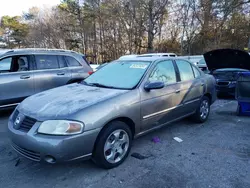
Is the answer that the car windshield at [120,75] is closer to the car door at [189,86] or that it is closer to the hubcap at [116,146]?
the hubcap at [116,146]

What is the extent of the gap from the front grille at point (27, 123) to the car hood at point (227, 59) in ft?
19.7

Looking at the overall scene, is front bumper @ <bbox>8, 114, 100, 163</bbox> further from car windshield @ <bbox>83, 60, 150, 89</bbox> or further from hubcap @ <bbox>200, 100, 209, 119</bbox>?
hubcap @ <bbox>200, 100, 209, 119</bbox>

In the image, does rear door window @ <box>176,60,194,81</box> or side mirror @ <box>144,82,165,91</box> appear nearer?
side mirror @ <box>144,82,165,91</box>

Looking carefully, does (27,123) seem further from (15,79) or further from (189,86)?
(189,86)

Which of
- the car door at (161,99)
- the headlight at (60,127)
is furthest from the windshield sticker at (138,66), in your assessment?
the headlight at (60,127)

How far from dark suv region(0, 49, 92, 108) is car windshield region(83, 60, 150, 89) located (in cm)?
220

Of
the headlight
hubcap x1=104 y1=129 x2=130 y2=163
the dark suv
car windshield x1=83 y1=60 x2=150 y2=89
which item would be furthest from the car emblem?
the dark suv

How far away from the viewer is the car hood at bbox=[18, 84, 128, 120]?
259 cm

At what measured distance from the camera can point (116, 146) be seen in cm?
294

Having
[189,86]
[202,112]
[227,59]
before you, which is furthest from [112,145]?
[227,59]

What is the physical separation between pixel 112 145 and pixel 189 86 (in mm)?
2204

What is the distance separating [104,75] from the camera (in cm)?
389

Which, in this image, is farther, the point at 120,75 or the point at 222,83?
the point at 222,83

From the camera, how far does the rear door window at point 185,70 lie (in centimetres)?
422
